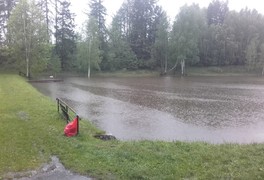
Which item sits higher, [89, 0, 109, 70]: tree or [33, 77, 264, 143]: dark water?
[89, 0, 109, 70]: tree

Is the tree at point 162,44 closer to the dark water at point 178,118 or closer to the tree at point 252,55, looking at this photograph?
the tree at point 252,55

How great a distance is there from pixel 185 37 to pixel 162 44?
14.9ft

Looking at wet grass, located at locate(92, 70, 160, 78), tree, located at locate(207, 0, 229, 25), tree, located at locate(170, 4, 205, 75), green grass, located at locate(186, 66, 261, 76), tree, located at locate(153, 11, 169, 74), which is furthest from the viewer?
tree, located at locate(207, 0, 229, 25)

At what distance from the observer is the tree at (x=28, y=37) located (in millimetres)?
43906

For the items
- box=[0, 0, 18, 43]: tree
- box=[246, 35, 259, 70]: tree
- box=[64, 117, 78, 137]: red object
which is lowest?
box=[64, 117, 78, 137]: red object

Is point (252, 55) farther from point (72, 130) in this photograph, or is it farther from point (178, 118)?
point (72, 130)

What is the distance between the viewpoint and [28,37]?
44.4 meters

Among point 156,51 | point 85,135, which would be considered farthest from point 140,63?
point 85,135

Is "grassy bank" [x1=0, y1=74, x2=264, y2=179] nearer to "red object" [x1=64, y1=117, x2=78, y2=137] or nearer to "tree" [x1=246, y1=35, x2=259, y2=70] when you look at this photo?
"red object" [x1=64, y1=117, x2=78, y2=137]

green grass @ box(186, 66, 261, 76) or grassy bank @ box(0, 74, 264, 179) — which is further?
green grass @ box(186, 66, 261, 76)

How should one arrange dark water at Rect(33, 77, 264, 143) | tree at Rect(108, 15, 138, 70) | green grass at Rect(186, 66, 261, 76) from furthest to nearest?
green grass at Rect(186, 66, 261, 76) < tree at Rect(108, 15, 138, 70) < dark water at Rect(33, 77, 264, 143)

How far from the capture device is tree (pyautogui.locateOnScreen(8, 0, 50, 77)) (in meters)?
43.9

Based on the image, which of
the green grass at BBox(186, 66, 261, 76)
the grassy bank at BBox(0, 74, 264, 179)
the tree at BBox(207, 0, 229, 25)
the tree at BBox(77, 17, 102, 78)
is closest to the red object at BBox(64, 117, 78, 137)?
the grassy bank at BBox(0, 74, 264, 179)

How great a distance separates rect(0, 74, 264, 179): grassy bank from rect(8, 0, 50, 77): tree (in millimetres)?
35159
